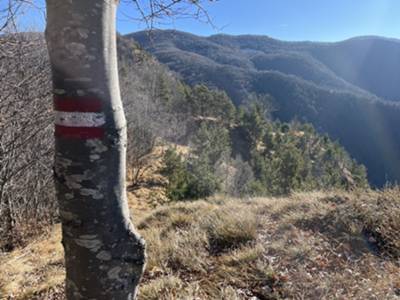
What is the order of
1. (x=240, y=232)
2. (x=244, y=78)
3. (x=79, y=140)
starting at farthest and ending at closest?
1. (x=244, y=78)
2. (x=240, y=232)
3. (x=79, y=140)

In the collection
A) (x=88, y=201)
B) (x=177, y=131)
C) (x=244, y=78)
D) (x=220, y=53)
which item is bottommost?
(x=177, y=131)

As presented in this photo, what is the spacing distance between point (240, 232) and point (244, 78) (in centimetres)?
9799

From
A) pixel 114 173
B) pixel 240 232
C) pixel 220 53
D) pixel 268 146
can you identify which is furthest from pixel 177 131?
pixel 220 53

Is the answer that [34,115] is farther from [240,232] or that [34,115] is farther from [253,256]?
[253,256]

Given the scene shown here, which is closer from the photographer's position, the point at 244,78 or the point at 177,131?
the point at 177,131

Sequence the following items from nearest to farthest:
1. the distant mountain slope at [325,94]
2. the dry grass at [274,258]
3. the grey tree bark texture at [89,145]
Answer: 1. the grey tree bark texture at [89,145]
2. the dry grass at [274,258]
3. the distant mountain slope at [325,94]

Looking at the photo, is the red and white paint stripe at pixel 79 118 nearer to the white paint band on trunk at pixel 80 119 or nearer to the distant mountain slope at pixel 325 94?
the white paint band on trunk at pixel 80 119

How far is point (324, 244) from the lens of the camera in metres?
3.23

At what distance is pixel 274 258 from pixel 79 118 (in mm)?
2371

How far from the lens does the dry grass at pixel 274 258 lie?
2.46 metres

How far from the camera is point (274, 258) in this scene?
297cm

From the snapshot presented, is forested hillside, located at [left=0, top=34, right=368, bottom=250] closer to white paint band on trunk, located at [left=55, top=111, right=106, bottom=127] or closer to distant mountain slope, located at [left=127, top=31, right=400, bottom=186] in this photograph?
white paint band on trunk, located at [left=55, top=111, right=106, bottom=127]

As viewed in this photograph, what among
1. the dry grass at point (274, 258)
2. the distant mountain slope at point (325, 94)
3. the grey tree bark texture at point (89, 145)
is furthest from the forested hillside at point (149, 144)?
the distant mountain slope at point (325, 94)

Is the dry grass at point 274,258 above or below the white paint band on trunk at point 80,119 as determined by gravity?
below
